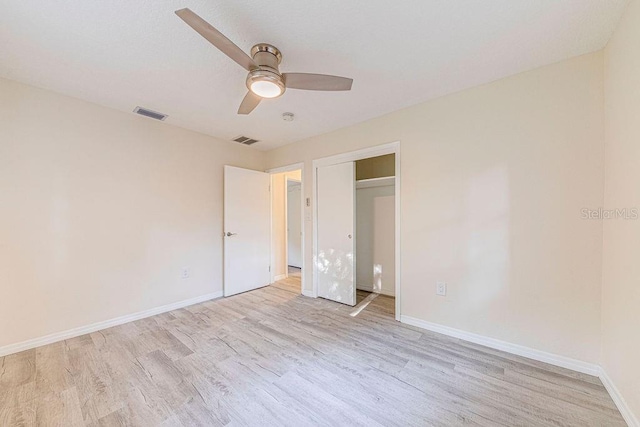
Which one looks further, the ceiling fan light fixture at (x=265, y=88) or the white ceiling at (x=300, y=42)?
the ceiling fan light fixture at (x=265, y=88)

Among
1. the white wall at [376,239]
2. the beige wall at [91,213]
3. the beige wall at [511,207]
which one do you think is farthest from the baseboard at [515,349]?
the beige wall at [91,213]

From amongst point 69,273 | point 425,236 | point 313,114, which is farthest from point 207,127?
point 425,236

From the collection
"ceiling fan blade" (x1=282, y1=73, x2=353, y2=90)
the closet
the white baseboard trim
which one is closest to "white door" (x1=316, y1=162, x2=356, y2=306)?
the closet

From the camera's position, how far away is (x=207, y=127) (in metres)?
3.11

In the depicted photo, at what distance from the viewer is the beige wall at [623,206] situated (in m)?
1.30

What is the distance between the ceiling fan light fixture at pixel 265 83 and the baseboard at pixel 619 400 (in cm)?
282

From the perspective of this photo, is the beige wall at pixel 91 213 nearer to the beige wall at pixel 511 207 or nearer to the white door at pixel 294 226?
the white door at pixel 294 226

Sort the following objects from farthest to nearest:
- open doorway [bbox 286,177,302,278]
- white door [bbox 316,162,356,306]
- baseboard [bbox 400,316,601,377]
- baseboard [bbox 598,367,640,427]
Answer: open doorway [bbox 286,177,302,278]
white door [bbox 316,162,356,306]
baseboard [bbox 400,316,601,377]
baseboard [bbox 598,367,640,427]

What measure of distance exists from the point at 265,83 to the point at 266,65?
11cm

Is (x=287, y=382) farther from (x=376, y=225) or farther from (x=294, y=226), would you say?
(x=294, y=226)

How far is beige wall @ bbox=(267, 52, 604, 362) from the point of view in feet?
5.70

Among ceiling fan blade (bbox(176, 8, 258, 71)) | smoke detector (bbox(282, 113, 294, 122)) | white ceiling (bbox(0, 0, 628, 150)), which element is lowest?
ceiling fan blade (bbox(176, 8, 258, 71))

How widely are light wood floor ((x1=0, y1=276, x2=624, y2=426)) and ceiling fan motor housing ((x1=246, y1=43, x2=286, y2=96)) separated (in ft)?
6.83

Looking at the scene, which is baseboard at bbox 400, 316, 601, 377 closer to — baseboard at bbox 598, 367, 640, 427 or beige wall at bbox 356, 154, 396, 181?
baseboard at bbox 598, 367, 640, 427
